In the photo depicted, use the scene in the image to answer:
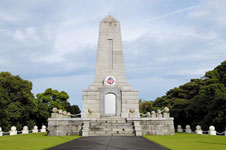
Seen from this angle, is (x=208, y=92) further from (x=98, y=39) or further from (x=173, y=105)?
(x=98, y=39)

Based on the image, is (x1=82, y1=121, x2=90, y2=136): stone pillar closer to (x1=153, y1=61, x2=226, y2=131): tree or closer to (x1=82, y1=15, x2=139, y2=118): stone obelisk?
(x1=82, y1=15, x2=139, y2=118): stone obelisk

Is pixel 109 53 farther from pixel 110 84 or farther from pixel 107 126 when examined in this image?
pixel 107 126

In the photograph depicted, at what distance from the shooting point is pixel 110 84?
2566 centimetres

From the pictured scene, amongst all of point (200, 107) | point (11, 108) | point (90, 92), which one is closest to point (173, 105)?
point (200, 107)

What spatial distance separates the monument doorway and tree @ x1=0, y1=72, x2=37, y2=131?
1265cm

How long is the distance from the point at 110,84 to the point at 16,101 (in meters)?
14.2

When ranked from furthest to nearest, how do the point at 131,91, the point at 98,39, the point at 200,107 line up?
1. the point at 200,107
2. the point at 98,39
3. the point at 131,91

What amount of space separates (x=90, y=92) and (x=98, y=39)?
6148mm

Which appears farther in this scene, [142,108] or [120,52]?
[142,108]

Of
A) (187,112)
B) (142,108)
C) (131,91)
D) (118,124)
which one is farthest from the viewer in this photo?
(142,108)

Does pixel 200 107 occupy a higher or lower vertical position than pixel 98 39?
lower

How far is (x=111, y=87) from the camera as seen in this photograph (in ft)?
83.8

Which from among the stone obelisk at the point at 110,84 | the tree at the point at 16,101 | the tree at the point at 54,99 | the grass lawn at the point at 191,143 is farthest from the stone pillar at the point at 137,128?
the tree at the point at 54,99

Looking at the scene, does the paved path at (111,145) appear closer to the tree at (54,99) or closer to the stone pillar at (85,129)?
the stone pillar at (85,129)
